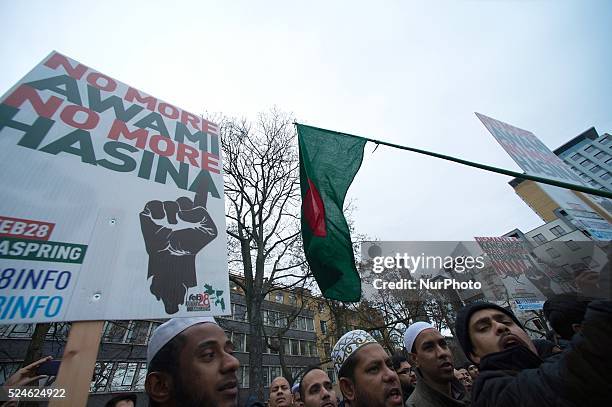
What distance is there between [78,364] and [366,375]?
1.85 metres

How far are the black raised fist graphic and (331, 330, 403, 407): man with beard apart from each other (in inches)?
57.3

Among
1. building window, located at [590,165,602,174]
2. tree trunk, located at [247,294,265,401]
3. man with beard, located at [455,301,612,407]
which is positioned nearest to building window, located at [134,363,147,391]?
tree trunk, located at [247,294,265,401]

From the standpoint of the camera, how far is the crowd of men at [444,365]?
2.70ft

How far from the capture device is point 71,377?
1275mm

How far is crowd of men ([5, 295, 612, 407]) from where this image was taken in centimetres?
82

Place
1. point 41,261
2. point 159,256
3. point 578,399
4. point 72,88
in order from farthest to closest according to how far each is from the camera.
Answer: point 72,88 → point 159,256 → point 41,261 → point 578,399

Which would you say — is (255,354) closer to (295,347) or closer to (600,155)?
(295,347)

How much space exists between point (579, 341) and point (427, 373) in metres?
2.19

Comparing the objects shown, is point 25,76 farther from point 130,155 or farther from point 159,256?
point 159,256

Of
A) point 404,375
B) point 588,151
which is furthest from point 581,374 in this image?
point 588,151

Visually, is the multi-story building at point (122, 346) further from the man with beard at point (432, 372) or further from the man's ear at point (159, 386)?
the man's ear at point (159, 386)

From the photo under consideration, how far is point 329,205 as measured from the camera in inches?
124

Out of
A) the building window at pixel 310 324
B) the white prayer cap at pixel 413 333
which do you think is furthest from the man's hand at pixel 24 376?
the building window at pixel 310 324

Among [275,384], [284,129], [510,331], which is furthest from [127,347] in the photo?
[510,331]
